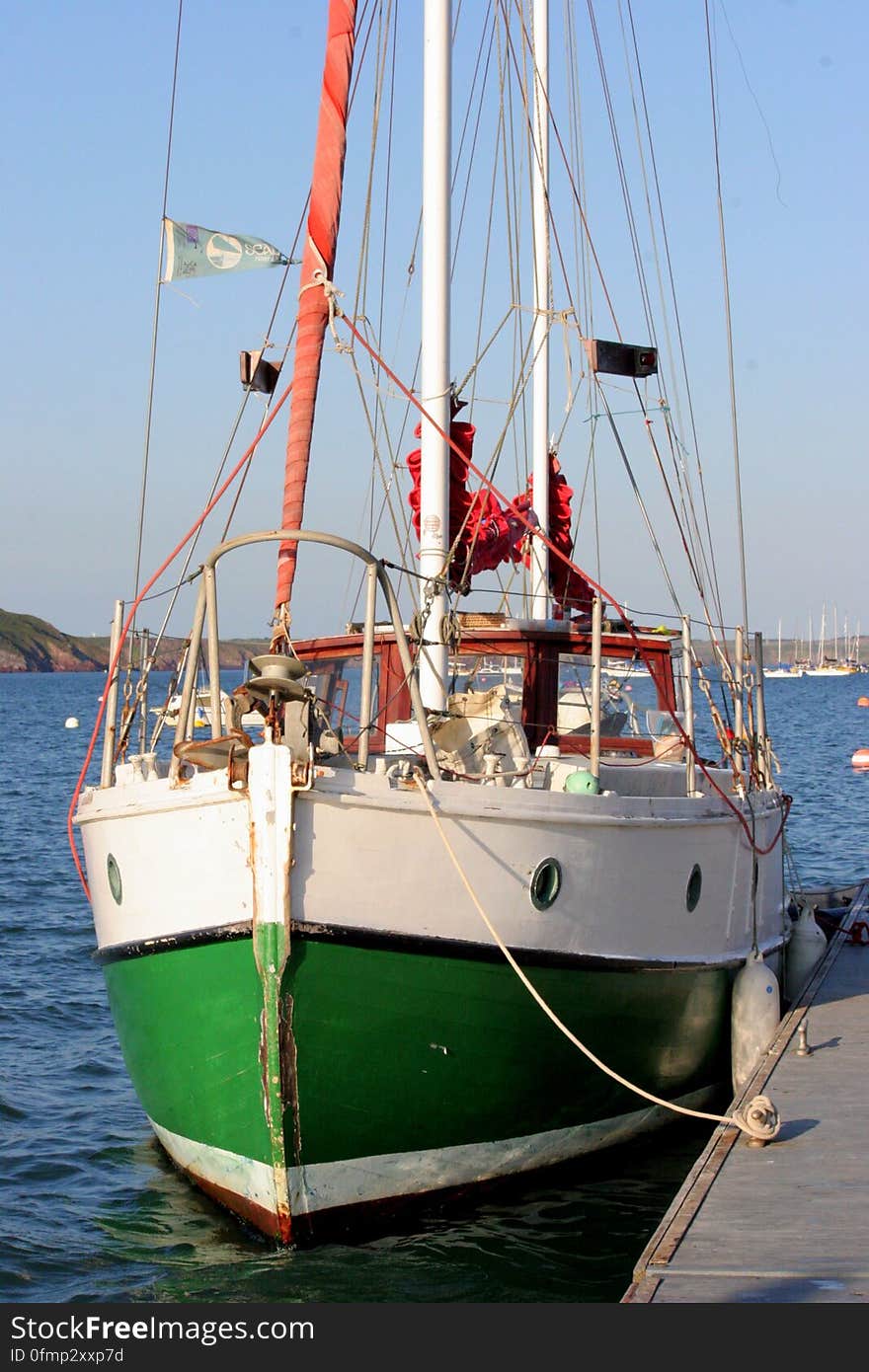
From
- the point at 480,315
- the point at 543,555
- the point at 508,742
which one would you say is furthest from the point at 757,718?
the point at 480,315

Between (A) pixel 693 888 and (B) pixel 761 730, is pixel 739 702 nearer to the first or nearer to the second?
(B) pixel 761 730

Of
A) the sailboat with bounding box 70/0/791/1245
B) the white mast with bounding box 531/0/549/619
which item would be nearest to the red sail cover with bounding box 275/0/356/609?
the sailboat with bounding box 70/0/791/1245

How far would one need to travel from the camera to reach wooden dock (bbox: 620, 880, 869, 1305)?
6.82 m

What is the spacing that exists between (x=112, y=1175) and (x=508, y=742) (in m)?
3.98

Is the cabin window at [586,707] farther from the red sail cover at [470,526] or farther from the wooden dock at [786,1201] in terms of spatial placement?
the wooden dock at [786,1201]

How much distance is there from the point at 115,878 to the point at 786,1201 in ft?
13.8

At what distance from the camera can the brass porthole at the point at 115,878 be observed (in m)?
9.22

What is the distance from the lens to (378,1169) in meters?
8.70

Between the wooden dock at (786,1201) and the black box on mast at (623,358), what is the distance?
532 cm

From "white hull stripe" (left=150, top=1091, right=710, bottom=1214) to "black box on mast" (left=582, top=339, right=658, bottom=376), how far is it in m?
6.02

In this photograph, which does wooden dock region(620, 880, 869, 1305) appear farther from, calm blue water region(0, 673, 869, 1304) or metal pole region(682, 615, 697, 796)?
metal pole region(682, 615, 697, 796)

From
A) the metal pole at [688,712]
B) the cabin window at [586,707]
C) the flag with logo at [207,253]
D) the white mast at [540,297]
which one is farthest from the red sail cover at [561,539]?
the flag with logo at [207,253]

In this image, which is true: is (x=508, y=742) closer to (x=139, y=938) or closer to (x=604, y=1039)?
(x=604, y=1039)

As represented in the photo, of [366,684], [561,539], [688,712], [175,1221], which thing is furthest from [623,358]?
[175,1221]
